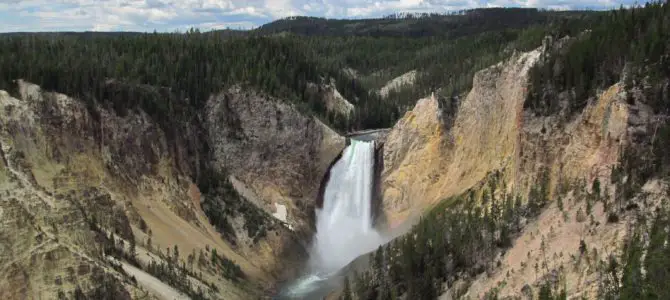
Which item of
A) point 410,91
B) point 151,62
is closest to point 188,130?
point 151,62

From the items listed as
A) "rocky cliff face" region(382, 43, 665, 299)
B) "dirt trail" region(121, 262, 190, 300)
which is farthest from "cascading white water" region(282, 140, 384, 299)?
"dirt trail" region(121, 262, 190, 300)

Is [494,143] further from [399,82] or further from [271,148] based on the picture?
[399,82]

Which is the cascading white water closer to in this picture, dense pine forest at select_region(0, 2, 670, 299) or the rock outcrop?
dense pine forest at select_region(0, 2, 670, 299)

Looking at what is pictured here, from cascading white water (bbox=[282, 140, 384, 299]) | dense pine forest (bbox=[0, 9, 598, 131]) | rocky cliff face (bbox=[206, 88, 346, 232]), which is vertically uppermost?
dense pine forest (bbox=[0, 9, 598, 131])

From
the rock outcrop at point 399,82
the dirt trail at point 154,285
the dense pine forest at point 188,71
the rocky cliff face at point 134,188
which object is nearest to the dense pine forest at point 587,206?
the dirt trail at point 154,285

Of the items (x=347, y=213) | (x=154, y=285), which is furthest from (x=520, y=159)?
(x=347, y=213)

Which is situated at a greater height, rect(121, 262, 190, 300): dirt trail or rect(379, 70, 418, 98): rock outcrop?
rect(379, 70, 418, 98): rock outcrop

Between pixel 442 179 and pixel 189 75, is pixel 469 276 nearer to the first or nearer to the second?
pixel 442 179
